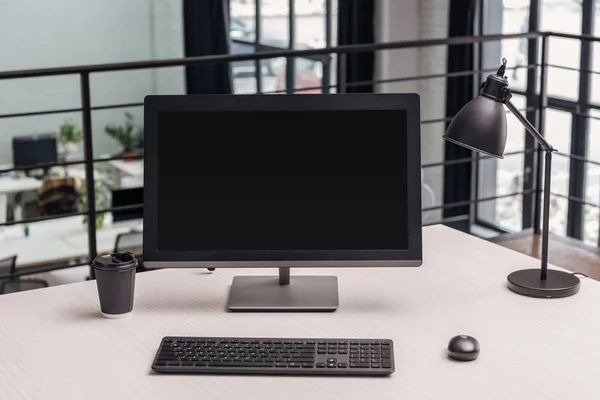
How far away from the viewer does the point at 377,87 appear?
Answer: 612 centimetres

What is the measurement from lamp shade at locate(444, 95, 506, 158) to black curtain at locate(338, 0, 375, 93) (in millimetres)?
4056

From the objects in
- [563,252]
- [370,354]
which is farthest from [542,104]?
[370,354]

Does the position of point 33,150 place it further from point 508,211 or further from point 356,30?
point 508,211

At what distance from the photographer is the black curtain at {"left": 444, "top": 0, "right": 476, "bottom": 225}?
216 inches

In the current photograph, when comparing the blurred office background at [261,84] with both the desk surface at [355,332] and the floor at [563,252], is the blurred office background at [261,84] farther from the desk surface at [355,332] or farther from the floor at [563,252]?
the desk surface at [355,332]

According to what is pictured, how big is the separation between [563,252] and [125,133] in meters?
3.25

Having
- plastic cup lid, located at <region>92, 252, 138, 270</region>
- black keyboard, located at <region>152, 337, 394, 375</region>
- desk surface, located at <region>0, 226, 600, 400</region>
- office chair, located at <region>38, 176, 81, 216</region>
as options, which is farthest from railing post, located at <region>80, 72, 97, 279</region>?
office chair, located at <region>38, 176, 81, 216</region>

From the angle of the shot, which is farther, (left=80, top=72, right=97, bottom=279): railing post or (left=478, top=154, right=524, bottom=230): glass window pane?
(left=478, top=154, right=524, bottom=230): glass window pane

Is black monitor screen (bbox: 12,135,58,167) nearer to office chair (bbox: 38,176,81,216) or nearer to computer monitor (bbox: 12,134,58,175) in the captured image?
computer monitor (bbox: 12,134,58,175)

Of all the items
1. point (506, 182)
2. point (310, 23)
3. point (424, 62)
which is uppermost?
point (310, 23)

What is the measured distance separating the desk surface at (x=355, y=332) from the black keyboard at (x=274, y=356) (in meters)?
0.02

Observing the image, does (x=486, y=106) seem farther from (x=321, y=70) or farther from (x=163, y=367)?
(x=321, y=70)

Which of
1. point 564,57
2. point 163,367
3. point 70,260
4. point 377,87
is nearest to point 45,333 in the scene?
point 163,367

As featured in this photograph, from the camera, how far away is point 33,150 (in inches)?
233
